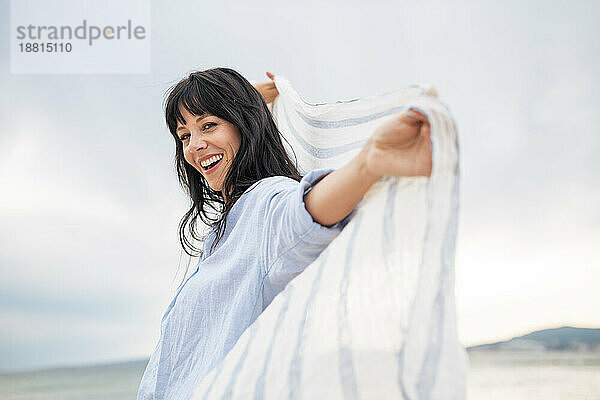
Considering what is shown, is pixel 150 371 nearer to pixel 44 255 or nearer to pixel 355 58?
pixel 355 58

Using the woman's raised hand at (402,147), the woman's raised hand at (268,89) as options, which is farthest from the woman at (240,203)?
the woman's raised hand at (268,89)

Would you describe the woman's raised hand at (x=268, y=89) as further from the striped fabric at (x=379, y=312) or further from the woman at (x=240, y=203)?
the striped fabric at (x=379, y=312)

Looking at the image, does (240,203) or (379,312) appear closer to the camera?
(379,312)

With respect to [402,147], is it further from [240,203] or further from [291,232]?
[240,203]

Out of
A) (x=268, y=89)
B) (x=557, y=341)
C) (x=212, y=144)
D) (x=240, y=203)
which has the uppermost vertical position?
(x=268, y=89)

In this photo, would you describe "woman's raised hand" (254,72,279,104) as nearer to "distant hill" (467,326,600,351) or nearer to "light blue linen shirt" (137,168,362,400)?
"light blue linen shirt" (137,168,362,400)

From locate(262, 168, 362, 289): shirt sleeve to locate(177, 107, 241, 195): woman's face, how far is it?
9.4 inches

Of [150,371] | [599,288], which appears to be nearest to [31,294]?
[599,288]

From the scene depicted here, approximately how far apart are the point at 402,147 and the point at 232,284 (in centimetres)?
42

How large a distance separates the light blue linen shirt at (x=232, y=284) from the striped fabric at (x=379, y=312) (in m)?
0.07

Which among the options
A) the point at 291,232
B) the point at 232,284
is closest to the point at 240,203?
the point at 232,284

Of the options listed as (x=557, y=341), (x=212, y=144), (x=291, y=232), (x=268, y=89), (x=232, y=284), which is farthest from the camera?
(x=557, y=341)

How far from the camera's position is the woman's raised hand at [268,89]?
1.50m

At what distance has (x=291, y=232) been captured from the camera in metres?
0.78
